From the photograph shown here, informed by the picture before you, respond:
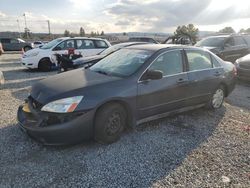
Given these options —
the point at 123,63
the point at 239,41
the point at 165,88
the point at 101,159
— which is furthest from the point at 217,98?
the point at 239,41

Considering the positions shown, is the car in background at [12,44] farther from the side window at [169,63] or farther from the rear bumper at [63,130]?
the rear bumper at [63,130]

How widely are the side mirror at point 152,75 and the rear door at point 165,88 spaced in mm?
70

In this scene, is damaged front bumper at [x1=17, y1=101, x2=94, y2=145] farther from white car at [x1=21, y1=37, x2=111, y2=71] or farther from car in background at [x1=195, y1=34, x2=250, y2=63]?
car in background at [x1=195, y1=34, x2=250, y2=63]

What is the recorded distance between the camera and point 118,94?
3.94m

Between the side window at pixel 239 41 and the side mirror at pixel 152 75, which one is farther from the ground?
the side window at pixel 239 41

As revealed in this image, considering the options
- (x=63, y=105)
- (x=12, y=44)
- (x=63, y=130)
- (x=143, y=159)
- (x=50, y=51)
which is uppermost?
(x=12, y=44)

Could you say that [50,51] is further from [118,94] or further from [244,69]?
[118,94]

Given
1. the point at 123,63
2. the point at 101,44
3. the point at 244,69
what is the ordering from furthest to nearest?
the point at 101,44 → the point at 244,69 → the point at 123,63

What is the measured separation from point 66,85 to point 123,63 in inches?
48.6

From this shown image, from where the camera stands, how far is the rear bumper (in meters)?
3.52

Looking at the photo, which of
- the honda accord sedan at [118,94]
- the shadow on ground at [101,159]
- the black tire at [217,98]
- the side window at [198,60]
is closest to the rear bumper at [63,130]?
the honda accord sedan at [118,94]

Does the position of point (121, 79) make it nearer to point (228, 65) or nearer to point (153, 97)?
point (153, 97)

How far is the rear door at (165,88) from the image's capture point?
431cm

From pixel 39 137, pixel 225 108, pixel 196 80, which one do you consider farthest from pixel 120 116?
pixel 225 108
